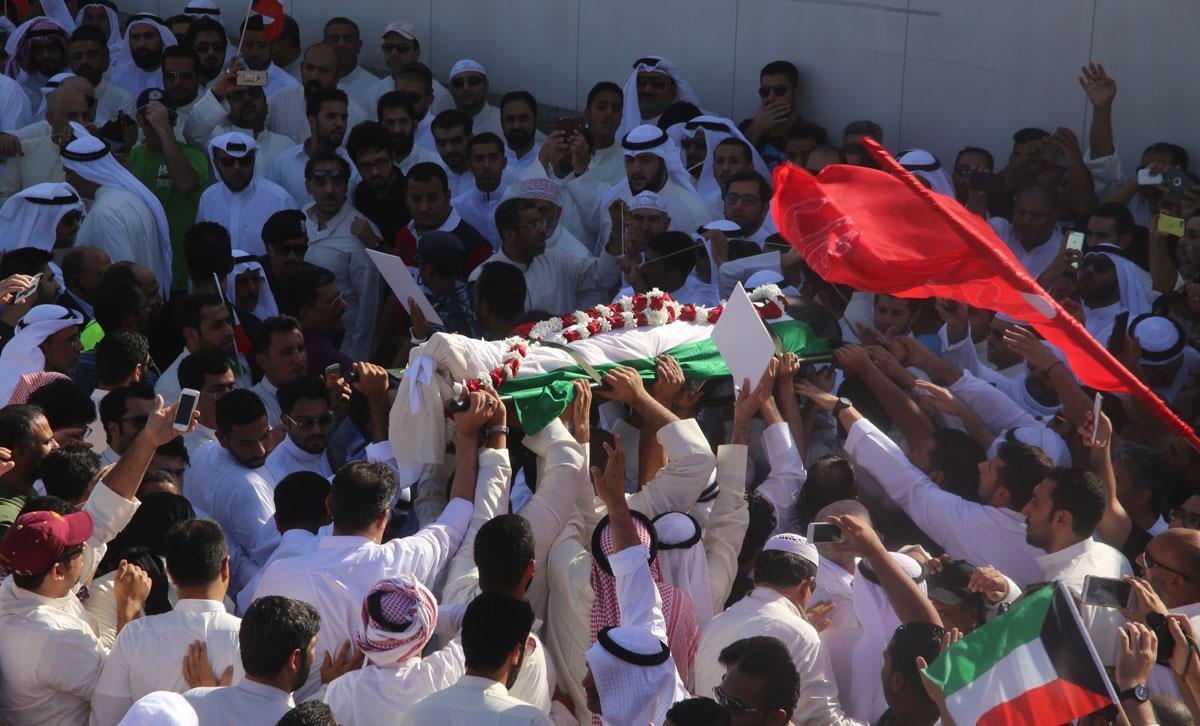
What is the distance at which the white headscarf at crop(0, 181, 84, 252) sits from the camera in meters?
8.57

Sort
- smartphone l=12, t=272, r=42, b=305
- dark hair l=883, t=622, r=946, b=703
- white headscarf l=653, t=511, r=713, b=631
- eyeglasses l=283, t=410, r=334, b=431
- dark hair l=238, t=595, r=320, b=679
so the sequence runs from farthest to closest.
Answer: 1. smartphone l=12, t=272, r=42, b=305
2. eyeglasses l=283, t=410, r=334, b=431
3. white headscarf l=653, t=511, r=713, b=631
4. dark hair l=883, t=622, r=946, b=703
5. dark hair l=238, t=595, r=320, b=679

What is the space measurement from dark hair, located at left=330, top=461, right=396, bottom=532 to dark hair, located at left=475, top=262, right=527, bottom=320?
87.3 inches

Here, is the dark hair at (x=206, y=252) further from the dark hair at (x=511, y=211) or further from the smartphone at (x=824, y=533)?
the smartphone at (x=824, y=533)

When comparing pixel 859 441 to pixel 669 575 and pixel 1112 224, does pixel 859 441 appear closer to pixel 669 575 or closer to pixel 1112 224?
pixel 669 575

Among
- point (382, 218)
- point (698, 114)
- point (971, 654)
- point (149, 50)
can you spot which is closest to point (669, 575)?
point (971, 654)

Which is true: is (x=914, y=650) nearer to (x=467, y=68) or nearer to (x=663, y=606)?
(x=663, y=606)

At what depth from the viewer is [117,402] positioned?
242 inches

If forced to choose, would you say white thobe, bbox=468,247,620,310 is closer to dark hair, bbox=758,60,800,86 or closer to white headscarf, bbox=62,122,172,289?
white headscarf, bbox=62,122,172,289

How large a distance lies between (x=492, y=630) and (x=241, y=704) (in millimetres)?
687

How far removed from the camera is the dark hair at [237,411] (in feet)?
19.9

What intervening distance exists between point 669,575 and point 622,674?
92cm

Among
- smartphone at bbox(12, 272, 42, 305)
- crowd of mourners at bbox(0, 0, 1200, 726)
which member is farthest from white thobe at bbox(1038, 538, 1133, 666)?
smartphone at bbox(12, 272, 42, 305)

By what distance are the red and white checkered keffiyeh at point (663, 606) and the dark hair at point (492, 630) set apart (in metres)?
0.54

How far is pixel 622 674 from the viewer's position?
412cm
